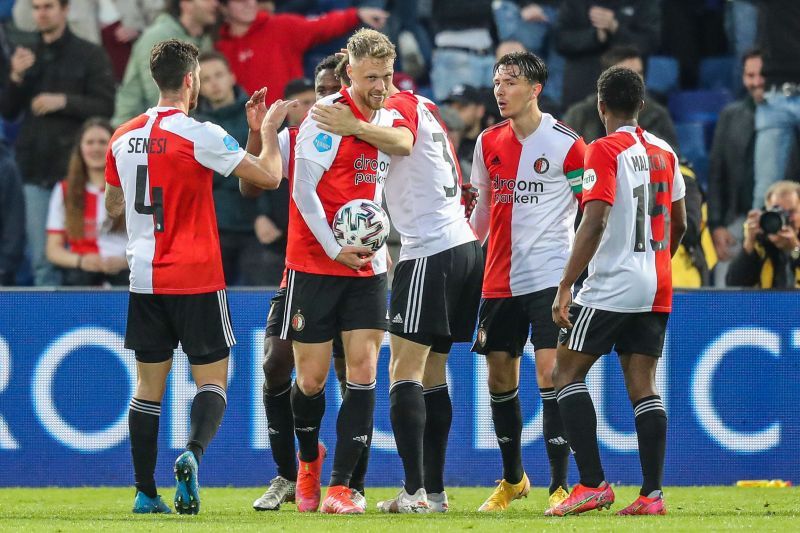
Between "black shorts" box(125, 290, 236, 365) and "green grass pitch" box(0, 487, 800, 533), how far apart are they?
821 millimetres

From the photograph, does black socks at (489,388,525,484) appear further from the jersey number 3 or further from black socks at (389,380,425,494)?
the jersey number 3

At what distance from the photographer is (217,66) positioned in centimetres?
1147

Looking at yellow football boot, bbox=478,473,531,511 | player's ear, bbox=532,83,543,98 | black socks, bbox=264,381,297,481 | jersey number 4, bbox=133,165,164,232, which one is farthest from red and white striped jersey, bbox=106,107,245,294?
yellow football boot, bbox=478,473,531,511

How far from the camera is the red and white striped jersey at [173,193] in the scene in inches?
290

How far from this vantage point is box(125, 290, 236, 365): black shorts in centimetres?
746

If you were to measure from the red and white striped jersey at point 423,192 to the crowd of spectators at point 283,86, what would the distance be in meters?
2.95

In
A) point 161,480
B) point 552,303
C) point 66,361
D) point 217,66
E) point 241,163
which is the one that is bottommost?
point 161,480

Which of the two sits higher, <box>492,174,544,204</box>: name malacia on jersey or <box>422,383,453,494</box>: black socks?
<box>492,174,544,204</box>: name malacia on jersey

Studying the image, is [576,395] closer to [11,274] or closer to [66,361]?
[66,361]

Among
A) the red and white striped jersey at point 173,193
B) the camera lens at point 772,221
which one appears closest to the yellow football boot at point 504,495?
the red and white striped jersey at point 173,193

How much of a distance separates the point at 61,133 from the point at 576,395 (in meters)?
6.50

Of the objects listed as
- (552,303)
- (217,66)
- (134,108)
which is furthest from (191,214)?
(134,108)

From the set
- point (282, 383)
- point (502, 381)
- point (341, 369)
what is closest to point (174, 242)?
point (282, 383)

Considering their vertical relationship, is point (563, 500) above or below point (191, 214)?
below
